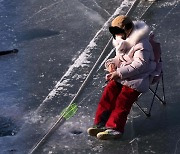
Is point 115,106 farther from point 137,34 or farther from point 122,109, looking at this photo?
point 137,34

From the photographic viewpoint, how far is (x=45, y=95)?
6.02 meters

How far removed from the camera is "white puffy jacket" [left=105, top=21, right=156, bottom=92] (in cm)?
497

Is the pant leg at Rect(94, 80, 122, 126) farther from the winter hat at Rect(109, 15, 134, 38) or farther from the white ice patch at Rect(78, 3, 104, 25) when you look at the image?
the white ice patch at Rect(78, 3, 104, 25)

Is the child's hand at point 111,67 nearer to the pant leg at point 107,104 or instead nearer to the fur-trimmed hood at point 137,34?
the pant leg at point 107,104

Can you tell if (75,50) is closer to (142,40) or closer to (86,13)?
(86,13)

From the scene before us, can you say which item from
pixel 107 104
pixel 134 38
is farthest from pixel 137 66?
pixel 107 104

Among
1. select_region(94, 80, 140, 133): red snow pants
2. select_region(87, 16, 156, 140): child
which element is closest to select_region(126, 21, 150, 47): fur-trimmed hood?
select_region(87, 16, 156, 140): child

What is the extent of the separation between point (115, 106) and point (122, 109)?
4.1 inches

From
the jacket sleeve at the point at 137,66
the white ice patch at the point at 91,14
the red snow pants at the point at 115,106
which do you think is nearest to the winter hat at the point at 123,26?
the jacket sleeve at the point at 137,66

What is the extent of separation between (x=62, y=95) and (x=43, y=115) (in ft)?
1.49

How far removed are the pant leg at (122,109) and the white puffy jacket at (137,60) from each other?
73mm

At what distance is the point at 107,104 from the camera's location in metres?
5.19

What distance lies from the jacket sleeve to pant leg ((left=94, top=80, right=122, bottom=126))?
233 mm

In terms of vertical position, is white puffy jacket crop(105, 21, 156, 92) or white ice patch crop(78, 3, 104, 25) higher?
white puffy jacket crop(105, 21, 156, 92)
